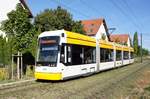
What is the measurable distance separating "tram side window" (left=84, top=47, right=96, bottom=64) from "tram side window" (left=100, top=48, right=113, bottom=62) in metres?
2.85

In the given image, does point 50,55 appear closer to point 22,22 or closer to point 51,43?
point 51,43

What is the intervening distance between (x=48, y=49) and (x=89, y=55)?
581 cm

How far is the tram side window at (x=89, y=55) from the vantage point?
2385 centimetres

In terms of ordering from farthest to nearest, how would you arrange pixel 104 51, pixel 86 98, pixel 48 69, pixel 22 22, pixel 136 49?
1. pixel 136 49
2. pixel 104 51
3. pixel 22 22
4. pixel 48 69
5. pixel 86 98

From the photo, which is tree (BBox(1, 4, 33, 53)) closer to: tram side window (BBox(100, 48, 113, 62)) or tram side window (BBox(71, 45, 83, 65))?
tram side window (BBox(71, 45, 83, 65))

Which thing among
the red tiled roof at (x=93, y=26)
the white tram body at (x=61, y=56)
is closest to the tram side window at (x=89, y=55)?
the white tram body at (x=61, y=56)

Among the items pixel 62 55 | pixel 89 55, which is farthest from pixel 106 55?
pixel 62 55

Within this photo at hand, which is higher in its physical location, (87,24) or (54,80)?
(87,24)

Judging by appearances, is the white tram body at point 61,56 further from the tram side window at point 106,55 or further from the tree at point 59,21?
the tree at point 59,21

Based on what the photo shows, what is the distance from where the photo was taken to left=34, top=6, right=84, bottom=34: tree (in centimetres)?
4375

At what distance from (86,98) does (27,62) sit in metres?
16.3

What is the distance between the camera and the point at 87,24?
89.8 metres

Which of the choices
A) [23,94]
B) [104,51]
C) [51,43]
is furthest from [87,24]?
[23,94]

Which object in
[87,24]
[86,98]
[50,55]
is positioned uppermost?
[87,24]
